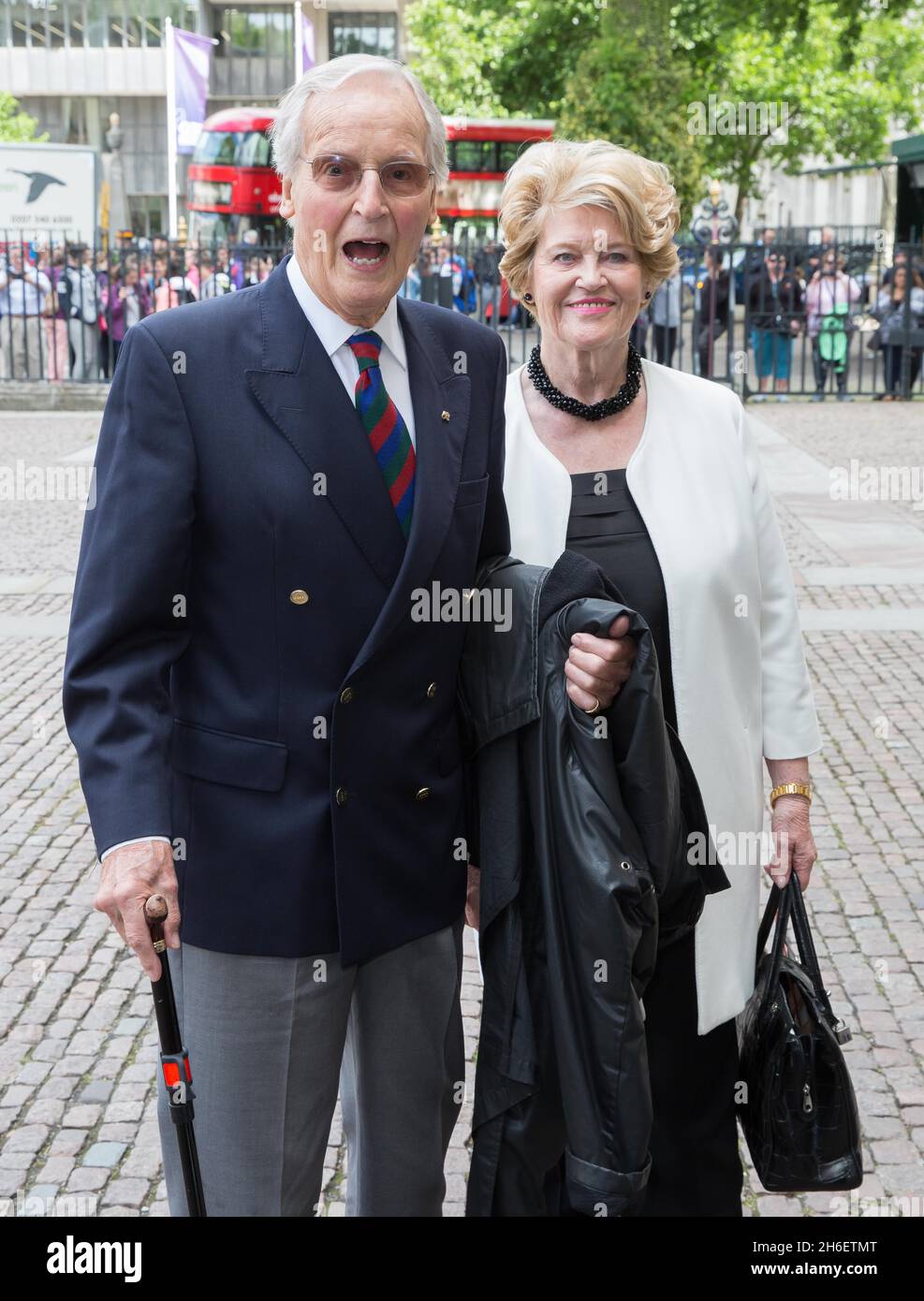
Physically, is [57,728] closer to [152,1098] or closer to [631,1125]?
[152,1098]

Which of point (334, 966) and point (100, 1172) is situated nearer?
point (334, 966)

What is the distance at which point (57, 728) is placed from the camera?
23.6 ft

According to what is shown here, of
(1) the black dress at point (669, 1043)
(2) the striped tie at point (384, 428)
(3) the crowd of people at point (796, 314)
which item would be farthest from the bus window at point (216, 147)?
(2) the striped tie at point (384, 428)

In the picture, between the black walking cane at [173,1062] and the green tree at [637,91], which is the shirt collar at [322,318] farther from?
the green tree at [637,91]

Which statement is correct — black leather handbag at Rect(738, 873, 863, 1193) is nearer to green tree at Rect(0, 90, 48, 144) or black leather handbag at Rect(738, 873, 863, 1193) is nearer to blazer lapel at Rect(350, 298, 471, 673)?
blazer lapel at Rect(350, 298, 471, 673)

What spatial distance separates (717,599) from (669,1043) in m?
0.82

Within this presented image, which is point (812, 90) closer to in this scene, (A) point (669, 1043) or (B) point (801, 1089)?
(A) point (669, 1043)

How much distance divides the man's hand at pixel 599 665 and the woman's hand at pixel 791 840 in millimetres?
781

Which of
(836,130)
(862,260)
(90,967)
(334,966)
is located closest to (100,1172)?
(90,967)

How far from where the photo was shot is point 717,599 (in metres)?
2.77

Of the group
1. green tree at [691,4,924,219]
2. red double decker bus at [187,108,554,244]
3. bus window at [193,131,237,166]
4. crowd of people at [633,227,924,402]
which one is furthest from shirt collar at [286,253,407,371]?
bus window at [193,131,237,166]

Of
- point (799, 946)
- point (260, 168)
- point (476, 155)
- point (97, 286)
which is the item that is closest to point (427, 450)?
point (799, 946)

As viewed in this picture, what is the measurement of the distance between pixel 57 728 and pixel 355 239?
548 cm
